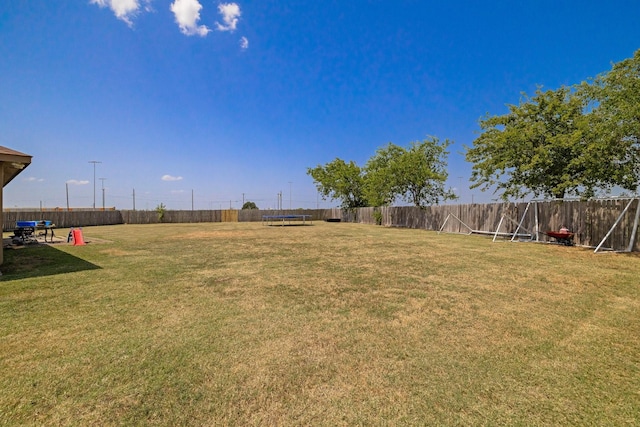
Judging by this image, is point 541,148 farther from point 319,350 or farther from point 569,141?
point 319,350

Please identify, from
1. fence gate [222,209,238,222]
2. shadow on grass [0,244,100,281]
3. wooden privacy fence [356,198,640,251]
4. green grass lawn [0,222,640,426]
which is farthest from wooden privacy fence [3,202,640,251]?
shadow on grass [0,244,100,281]

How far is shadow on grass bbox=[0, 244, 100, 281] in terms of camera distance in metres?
5.84

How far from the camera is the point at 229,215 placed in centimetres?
3766

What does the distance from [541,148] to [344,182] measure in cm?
2495

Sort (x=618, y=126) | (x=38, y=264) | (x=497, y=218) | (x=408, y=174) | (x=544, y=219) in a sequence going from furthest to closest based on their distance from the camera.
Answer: (x=408, y=174), (x=497, y=218), (x=544, y=219), (x=618, y=126), (x=38, y=264)

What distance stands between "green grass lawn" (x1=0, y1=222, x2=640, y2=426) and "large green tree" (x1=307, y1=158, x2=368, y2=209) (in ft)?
99.5

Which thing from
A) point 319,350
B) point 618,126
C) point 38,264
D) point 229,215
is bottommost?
point 319,350

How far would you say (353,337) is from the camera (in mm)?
3010

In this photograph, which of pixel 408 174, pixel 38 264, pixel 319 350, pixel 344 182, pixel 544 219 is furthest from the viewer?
pixel 344 182

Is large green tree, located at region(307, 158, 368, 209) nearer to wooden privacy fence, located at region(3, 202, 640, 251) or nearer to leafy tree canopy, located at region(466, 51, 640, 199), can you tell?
wooden privacy fence, located at region(3, 202, 640, 251)

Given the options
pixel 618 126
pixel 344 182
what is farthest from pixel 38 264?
pixel 344 182

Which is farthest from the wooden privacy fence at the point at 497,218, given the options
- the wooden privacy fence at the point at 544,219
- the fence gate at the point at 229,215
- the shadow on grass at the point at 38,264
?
the shadow on grass at the point at 38,264

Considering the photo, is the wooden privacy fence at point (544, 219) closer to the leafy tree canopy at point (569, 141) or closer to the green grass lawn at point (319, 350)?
the leafy tree canopy at point (569, 141)

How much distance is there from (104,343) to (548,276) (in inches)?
289
